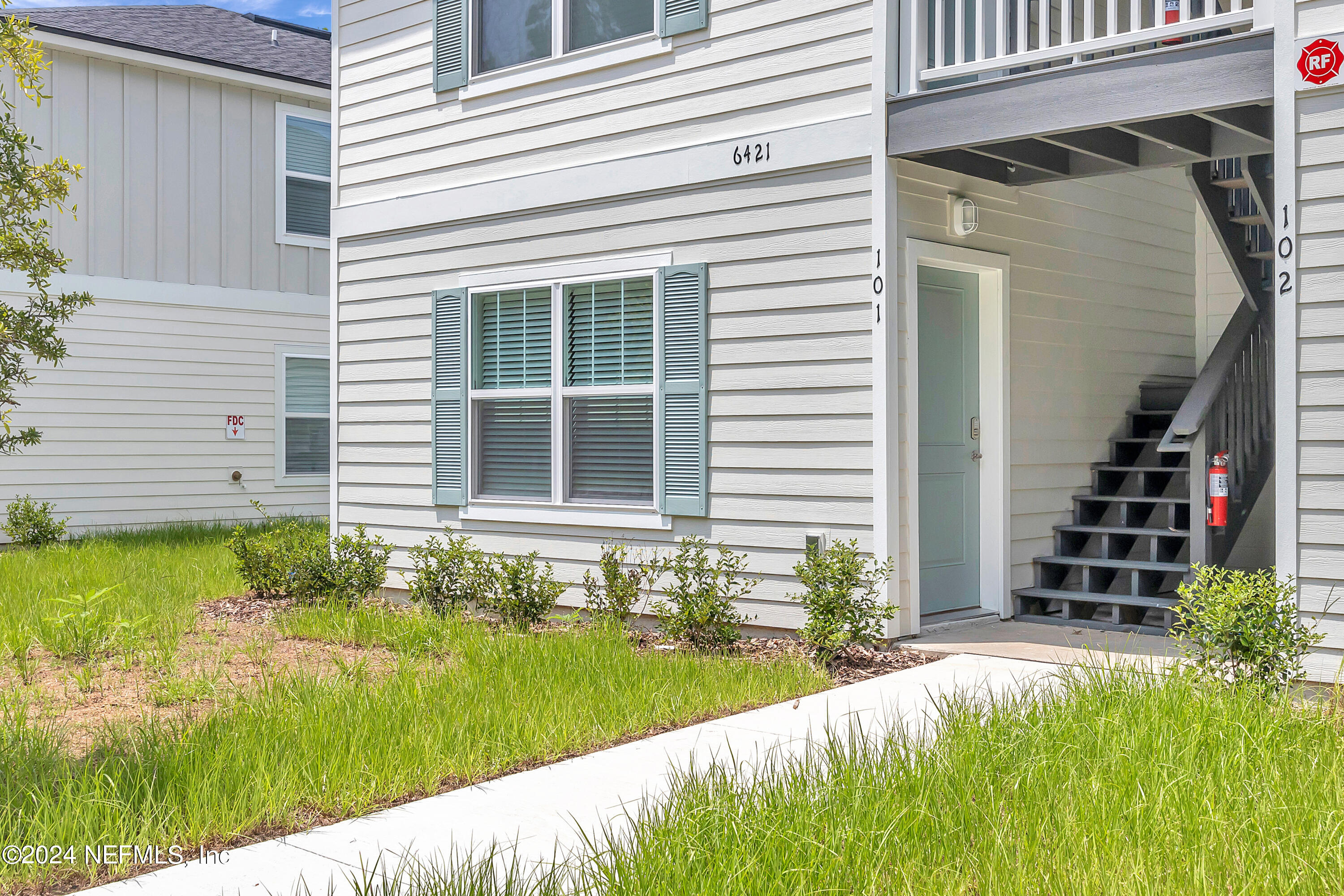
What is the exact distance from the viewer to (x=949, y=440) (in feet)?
23.7

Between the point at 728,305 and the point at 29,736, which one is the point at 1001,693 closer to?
the point at 728,305

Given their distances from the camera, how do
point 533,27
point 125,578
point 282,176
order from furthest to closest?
point 282,176 < point 125,578 < point 533,27

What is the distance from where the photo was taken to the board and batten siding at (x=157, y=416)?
12672 millimetres

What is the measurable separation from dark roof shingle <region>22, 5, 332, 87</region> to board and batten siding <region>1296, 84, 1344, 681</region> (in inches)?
442

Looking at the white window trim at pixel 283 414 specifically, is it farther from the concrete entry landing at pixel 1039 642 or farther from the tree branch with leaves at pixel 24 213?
the concrete entry landing at pixel 1039 642

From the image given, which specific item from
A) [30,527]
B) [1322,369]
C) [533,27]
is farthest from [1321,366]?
[30,527]

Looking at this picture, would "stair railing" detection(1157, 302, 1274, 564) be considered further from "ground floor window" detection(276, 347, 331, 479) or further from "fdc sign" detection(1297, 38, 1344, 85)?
"ground floor window" detection(276, 347, 331, 479)

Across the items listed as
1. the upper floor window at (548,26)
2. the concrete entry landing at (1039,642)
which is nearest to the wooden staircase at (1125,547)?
the concrete entry landing at (1039,642)

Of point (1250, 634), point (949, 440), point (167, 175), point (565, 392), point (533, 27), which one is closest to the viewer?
point (1250, 634)

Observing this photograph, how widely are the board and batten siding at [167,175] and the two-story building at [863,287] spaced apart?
4.87m

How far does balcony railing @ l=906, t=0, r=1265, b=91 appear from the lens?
5.48m

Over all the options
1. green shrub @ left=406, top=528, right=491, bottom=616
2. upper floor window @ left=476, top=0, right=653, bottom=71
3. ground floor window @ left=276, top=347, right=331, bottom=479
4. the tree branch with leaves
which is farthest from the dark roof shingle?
green shrub @ left=406, top=528, right=491, bottom=616

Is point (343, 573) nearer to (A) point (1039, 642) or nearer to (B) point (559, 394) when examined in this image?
(B) point (559, 394)

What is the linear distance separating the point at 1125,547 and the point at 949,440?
1.61 metres
